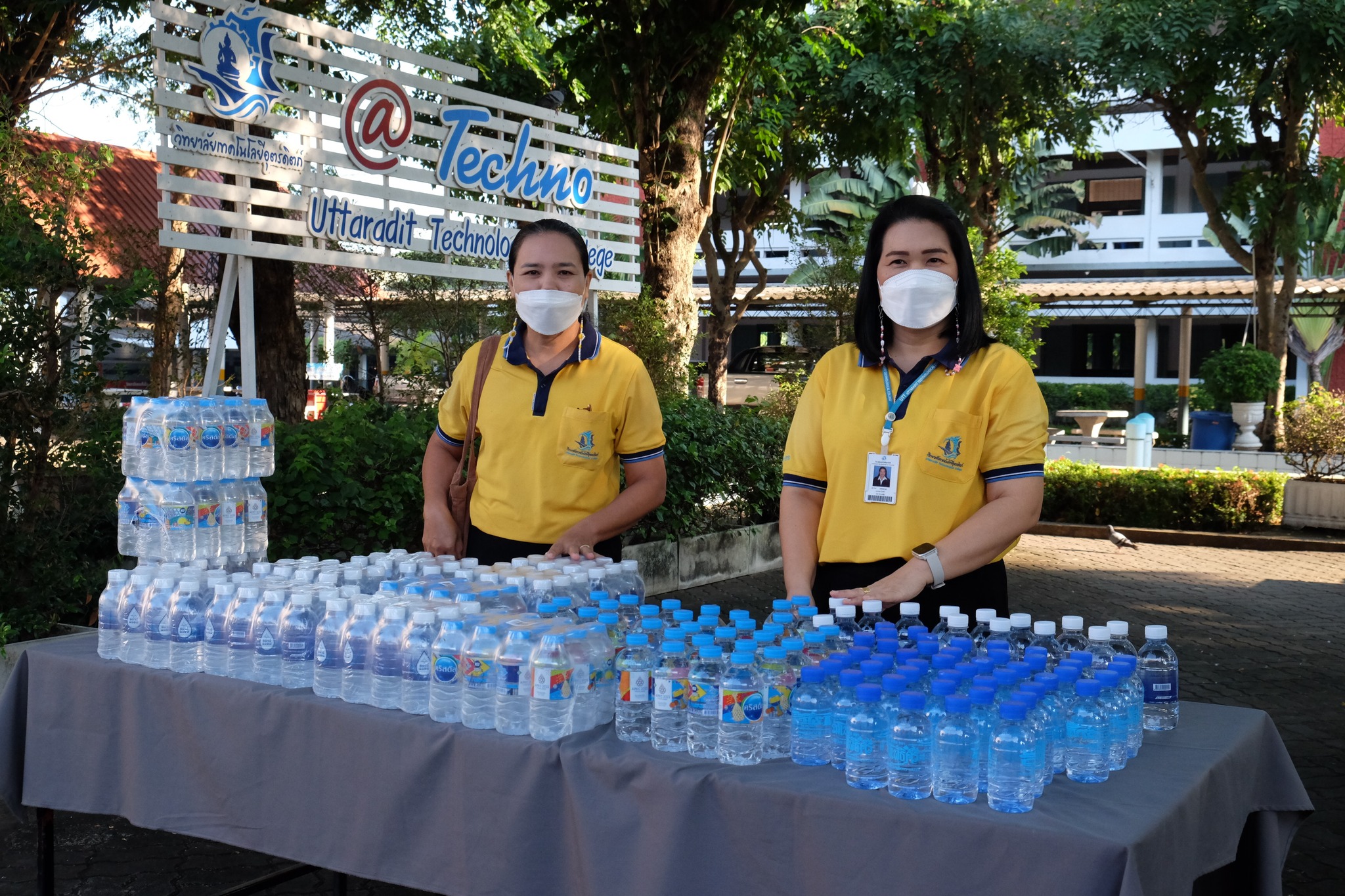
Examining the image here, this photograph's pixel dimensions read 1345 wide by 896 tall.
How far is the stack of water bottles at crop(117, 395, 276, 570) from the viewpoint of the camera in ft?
13.8

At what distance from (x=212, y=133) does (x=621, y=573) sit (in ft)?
18.3

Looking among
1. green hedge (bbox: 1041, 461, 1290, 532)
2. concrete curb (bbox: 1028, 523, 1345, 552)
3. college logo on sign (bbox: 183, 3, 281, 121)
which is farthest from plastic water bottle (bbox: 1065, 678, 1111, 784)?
green hedge (bbox: 1041, 461, 1290, 532)

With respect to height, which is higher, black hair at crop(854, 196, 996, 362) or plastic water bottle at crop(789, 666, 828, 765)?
black hair at crop(854, 196, 996, 362)

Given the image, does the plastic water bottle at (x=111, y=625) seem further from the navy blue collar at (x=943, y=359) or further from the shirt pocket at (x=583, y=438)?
the navy blue collar at (x=943, y=359)

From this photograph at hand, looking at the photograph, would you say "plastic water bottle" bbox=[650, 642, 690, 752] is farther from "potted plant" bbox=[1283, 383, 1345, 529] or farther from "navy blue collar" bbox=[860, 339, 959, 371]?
"potted plant" bbox=[1283, 383, 1345, 529]

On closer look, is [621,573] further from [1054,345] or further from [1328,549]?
[1054,345]

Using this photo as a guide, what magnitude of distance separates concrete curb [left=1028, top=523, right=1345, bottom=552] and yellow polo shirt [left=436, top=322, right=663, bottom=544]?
11.5 metres

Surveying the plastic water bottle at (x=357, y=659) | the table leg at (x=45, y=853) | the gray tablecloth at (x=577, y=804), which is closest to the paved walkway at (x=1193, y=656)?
the table leg at (x=45, y=853)

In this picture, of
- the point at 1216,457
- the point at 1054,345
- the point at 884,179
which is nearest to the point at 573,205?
the point at 1216,457

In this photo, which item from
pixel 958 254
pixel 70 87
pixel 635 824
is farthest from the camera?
pixel 70 87

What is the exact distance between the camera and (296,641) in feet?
9.66

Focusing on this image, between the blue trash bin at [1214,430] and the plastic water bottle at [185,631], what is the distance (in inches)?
910

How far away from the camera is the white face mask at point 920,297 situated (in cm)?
321

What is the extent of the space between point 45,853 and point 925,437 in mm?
2728
